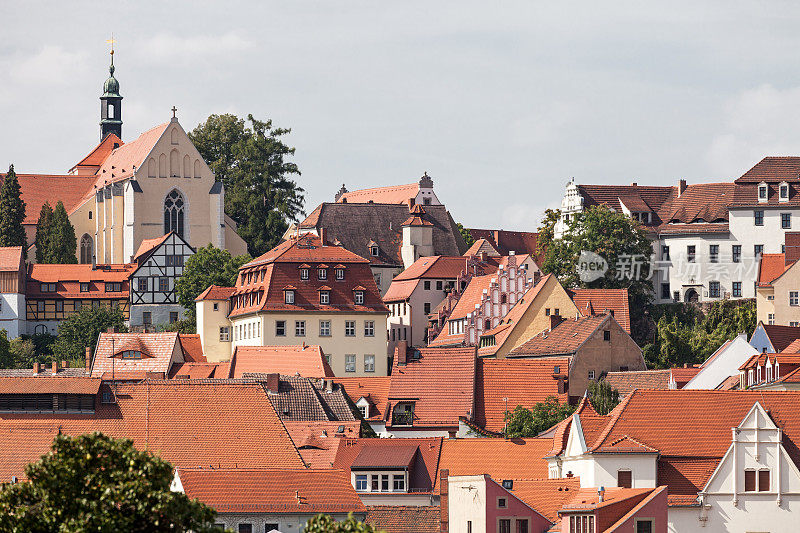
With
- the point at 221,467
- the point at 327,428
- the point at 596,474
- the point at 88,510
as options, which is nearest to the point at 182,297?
the point at 327,428

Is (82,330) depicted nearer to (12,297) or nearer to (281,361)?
(12,297)

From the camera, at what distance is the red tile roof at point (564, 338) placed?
107m

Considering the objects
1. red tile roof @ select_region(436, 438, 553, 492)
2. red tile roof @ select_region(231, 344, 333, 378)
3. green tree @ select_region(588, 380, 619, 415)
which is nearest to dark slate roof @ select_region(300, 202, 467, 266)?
red tile roof @ select_region(231, 344, 333, 378)

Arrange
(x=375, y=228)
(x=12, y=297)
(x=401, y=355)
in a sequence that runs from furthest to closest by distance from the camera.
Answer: (x=375, y=228), (x=12, y=297), (x=401, y=355)

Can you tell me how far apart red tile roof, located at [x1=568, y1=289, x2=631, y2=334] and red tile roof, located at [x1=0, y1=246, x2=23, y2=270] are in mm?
41475

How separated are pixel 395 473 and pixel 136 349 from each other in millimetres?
44525

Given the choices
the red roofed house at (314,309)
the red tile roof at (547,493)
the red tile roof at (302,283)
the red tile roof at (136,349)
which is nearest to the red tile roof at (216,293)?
the red tile roof at (302,283)

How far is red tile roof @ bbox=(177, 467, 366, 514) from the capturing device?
67.5 metres

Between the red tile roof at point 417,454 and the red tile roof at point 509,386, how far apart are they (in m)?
11.1

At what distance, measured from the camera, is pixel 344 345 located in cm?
12056

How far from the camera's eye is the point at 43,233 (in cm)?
15775

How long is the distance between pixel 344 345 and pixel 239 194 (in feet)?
138

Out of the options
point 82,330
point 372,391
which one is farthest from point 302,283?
point 82,330

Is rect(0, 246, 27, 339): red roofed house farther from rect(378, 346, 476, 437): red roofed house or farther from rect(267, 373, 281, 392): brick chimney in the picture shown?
rect(267, 373, 281, 392): brick chimney
